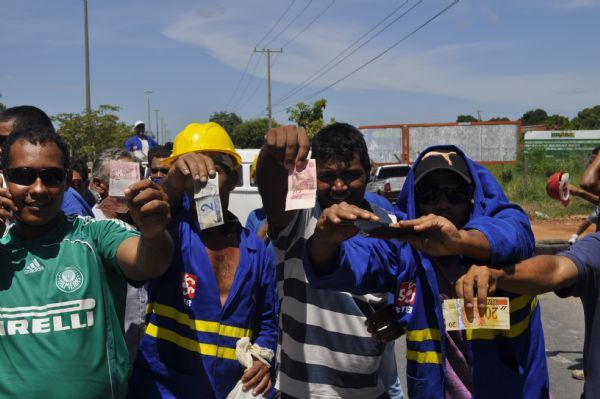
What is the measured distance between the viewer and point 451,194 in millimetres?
2547

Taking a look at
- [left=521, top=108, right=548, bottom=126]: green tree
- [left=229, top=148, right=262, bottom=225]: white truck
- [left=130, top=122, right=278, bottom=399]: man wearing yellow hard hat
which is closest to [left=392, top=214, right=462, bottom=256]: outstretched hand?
[left=130, top=122, right=278, bottom=399]: man wearing yellow hard hat

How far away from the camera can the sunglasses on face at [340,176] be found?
3139 millimetres

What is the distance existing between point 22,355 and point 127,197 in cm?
69

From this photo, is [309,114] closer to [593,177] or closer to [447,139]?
[447,139]

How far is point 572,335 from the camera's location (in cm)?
721

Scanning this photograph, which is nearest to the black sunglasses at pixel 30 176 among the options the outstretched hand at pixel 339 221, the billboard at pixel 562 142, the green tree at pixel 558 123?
the outstretched hand at pixel 339 221

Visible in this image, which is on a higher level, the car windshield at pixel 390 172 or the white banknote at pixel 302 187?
the white banknote at pixel 302 187

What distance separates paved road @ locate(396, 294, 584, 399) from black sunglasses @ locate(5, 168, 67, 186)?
14.2 feet

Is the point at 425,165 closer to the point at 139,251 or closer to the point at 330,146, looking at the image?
the point at 330,146

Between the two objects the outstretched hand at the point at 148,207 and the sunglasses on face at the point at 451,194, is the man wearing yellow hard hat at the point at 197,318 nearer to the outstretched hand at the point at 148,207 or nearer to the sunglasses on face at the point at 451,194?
the outstretched hand at the point at 148,207

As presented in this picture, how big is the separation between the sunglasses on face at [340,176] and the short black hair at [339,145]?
0.07 metres

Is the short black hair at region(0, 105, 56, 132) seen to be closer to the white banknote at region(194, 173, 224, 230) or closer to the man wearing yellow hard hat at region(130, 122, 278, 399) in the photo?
the man wearing yellow hard hat at region(130, 122, 278, 399)

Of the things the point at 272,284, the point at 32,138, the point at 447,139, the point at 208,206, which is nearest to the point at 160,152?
the point at 272,284

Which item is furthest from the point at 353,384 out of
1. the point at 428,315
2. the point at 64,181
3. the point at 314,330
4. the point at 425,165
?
the point at 64,181
